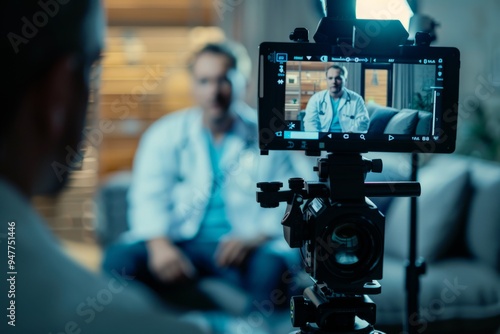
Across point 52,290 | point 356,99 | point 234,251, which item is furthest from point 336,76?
point 234,251

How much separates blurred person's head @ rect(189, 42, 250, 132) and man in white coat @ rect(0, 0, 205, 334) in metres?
1.97

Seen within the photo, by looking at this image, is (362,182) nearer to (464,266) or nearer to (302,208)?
(302,208)

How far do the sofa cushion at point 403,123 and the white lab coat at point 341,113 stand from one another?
0.05 meters

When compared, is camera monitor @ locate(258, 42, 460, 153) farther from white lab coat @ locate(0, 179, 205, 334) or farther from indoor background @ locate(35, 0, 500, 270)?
indoor background @ locate(35, 0, 500, 270)

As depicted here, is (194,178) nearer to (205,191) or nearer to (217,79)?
(205,191)

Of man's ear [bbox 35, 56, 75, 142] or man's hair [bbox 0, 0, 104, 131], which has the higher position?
man's hair [bbox 0, 0, 104, 131]

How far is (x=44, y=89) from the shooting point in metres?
0.68

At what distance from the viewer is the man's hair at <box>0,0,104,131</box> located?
646mm

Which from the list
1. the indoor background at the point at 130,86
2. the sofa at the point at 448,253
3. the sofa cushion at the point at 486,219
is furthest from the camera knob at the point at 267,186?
the indoor background at the point at 130,86

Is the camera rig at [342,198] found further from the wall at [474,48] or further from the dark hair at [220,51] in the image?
the wall at [474,48]

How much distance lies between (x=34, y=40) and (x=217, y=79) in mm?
2027

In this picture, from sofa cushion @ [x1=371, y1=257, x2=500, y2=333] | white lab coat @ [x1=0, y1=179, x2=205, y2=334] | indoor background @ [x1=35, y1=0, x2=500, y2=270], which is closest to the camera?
white lab coat @ [x1=0, y1=179, x2=205, y2=334]

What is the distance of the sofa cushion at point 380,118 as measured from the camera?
138 cm

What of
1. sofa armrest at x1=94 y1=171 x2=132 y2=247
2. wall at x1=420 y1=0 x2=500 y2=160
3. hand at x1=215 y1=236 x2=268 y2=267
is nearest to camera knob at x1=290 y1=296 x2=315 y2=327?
hand at x1=215 y1=236 x2=268 y2=267
